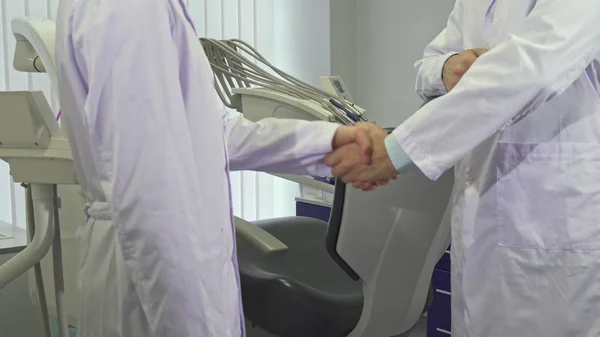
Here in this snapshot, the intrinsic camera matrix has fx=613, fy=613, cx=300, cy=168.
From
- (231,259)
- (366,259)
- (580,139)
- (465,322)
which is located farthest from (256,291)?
(580,139)

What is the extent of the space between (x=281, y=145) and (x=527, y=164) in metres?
0.50

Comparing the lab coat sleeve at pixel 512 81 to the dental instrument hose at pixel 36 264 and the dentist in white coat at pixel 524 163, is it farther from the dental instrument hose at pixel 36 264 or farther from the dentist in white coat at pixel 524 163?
the dental instrument hose at pixel 36 264

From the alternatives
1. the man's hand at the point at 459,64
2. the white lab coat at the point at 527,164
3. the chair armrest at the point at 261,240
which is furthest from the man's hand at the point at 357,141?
the chair armrest at the point at 261,240

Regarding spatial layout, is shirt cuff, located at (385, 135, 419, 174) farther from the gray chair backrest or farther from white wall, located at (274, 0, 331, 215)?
white wall, located at (274, 0, 331, 215)

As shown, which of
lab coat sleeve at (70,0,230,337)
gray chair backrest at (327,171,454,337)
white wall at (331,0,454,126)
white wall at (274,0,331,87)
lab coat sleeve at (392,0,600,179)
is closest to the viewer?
lab coat sleeve at (70,0,230,337)

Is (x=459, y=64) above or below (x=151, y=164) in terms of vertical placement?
above

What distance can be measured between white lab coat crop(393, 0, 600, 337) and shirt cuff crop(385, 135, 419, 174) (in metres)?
0.01

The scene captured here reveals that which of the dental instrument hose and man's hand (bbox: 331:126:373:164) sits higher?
man's hand (bbox: 331:126:373:164)

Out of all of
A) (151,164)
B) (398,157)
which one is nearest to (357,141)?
(398,157)

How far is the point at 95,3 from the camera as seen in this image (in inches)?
34.9

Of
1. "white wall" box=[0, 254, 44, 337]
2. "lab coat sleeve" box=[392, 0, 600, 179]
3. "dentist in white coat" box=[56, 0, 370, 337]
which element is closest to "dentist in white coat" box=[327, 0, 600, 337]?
"lab coat sleeve" box=[392, 0, 600, 179]

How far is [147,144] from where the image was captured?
0.87 meters

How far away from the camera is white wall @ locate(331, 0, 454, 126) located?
9.47 ft

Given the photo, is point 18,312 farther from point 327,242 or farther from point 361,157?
point 361,157
